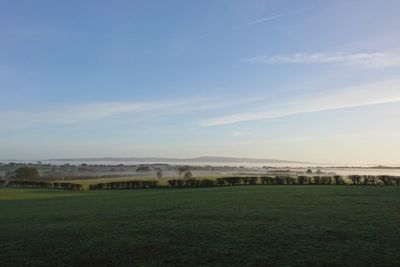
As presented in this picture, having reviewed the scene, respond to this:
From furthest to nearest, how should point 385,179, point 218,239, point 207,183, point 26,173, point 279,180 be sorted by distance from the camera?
point 26,173
point 207,183
point 279,180
point 385,179
point 218,239

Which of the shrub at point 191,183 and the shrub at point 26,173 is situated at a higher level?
the shrub at point 26,173

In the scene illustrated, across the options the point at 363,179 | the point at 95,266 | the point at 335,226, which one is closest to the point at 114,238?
the point at 95,266

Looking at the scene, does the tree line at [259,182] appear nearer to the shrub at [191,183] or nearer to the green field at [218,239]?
the shrub at [191,183]

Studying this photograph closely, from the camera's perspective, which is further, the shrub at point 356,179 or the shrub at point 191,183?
the shrub at point 191,183

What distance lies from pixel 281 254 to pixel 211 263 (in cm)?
162

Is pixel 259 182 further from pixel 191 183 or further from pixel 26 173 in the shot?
pixel 26 173

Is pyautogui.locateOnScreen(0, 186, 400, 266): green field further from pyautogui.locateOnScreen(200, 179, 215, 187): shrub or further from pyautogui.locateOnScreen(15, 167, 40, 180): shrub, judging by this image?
pyautogui.locateOnScreen(15, 167, 40, 180): shrub

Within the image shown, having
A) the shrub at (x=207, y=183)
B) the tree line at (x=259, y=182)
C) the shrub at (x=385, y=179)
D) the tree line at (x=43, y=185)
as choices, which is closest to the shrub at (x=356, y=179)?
the tree line at (x=259, y=182)

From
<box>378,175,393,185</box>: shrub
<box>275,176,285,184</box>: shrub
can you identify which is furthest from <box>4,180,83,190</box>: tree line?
<box>378,175,393,185</box>: shrub

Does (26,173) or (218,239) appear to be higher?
(26,173)

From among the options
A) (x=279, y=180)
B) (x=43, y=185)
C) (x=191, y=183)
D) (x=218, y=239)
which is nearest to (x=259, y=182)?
(x=279, y=180)

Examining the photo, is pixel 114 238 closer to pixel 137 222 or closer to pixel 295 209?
pixel 137 222

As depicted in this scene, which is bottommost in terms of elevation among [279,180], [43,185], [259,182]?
[43,185]

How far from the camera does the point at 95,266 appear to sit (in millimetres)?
9500
